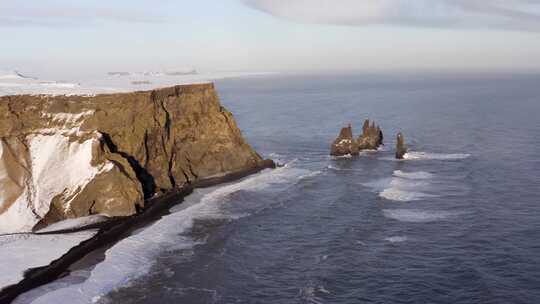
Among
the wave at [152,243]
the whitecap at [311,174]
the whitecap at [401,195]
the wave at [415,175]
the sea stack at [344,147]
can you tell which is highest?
the sea stack at [344,147]

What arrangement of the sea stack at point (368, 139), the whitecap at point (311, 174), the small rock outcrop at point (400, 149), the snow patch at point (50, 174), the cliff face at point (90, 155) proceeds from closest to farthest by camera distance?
the snow patch at point (50, 174), the cliff face at point (90, 155), the whitecap at point (311, 174), the small rock outcrop at point (400, 149), the sea stack at point (368, 139)

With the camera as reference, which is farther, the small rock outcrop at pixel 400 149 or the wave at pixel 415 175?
the small rock outcrop at pixel 400 149

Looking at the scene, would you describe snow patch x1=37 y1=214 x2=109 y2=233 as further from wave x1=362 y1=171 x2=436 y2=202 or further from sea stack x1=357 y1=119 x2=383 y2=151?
sea stack x1=357 y1=119 x2=383 y2=151

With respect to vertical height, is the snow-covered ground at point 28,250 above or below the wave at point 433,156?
below

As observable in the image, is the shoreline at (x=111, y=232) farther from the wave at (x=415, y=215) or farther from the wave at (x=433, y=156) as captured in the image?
the wave at (x=415, y=215)

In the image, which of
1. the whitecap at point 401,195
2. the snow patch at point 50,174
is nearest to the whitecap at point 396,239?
the whitecap at point 401,195

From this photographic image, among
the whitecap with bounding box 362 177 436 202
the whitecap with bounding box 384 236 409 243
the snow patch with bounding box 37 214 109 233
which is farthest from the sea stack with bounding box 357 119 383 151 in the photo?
the snow patch with bounding box 37 214 109 233

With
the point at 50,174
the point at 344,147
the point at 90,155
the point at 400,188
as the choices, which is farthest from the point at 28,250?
the point at 344,147

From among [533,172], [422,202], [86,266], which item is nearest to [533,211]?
[422,202]
